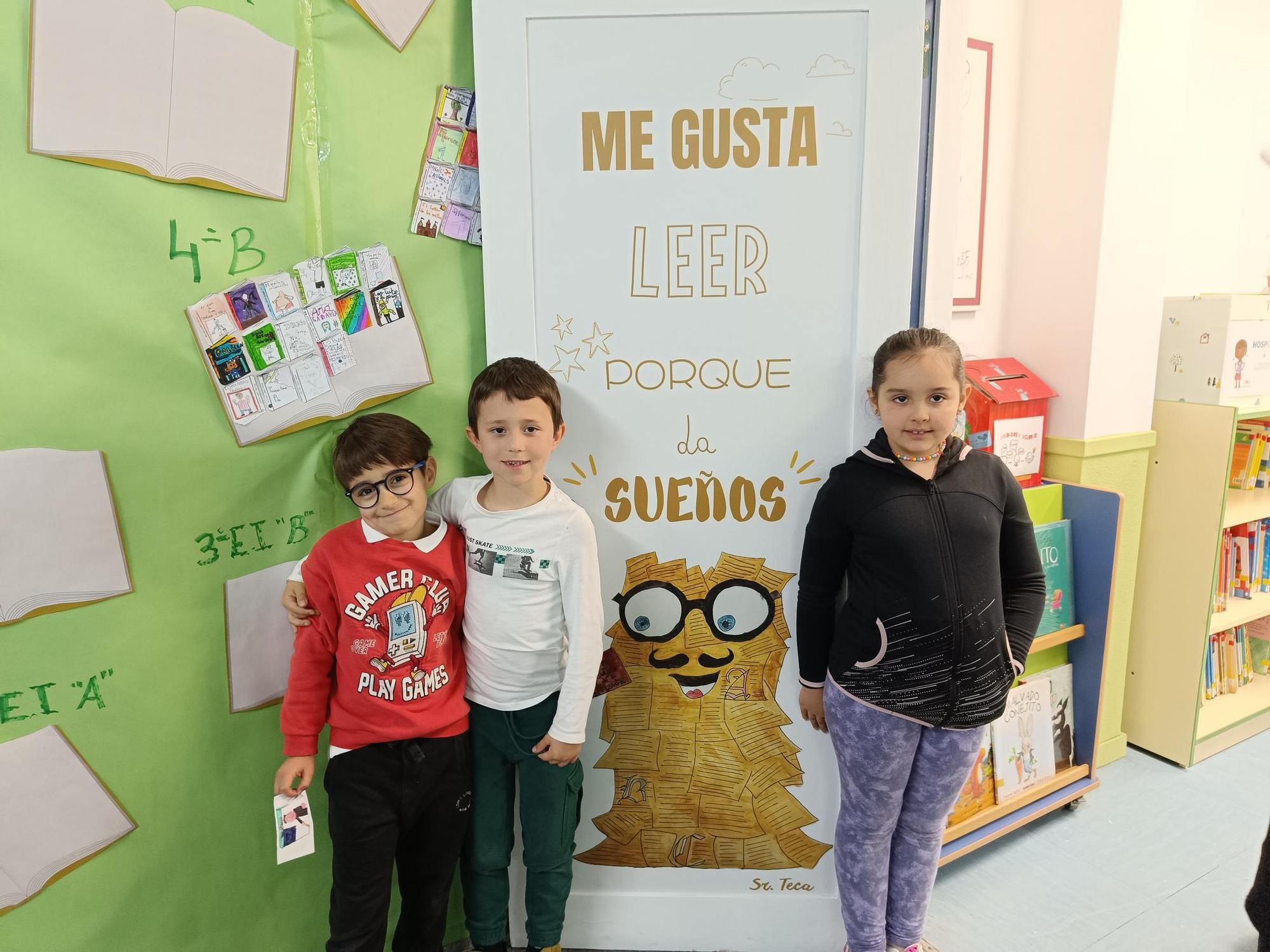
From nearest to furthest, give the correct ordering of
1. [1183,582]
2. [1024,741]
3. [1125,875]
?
1. [1125,875]
2. [1024,741]
3. [1183,582]

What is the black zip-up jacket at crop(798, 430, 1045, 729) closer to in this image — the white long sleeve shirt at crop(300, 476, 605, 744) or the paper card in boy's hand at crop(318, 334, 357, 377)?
the white long sleeve shirt at crop(300, 476, 605, 744)

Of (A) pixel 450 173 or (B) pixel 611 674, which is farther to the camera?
(B) pixel 611 674

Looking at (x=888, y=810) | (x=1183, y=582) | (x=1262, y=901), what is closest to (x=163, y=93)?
(x=888, y=810)

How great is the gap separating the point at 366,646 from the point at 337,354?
0.52 meters

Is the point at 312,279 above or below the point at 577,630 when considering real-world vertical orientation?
above

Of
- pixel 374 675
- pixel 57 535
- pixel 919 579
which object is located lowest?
pixel 374 675

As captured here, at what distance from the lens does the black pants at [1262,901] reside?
4.67 feet

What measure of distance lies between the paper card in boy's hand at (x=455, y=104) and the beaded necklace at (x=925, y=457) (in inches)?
39.8

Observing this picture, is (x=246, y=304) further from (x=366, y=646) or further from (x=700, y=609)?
(x=700, y=609)

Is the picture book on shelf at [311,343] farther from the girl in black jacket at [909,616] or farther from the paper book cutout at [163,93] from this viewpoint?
the girl in black jacket at [909,616]

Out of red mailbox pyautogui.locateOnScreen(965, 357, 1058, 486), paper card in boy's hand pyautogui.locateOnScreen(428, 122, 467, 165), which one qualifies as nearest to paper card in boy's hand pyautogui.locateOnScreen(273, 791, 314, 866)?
paper card in boy's hand pyautogui.locateOnScreen(428, 122, 467, 165)

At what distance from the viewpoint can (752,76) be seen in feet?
4.40

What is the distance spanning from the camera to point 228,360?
4.08ft

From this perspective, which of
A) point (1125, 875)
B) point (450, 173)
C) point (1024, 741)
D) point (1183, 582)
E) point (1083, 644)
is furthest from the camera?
point (1183, 582)
